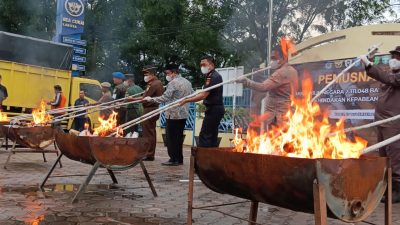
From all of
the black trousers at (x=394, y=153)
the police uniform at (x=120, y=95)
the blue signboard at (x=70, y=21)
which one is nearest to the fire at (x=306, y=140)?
the black trousers at (x=394, y=153)

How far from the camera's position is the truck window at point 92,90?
54.7ft

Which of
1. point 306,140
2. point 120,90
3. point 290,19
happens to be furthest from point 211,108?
point 290,19

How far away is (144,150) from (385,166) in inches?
115

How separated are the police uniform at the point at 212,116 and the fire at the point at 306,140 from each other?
148 inches

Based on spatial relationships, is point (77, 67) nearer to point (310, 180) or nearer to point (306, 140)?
point (306, 140)

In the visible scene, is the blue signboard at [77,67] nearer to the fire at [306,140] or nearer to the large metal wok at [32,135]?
the large metal wok at [32,135]

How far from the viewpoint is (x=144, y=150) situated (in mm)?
5254

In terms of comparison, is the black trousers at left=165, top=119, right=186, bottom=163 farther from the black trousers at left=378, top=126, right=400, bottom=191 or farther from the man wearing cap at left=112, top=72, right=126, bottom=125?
the black trousers at left=378, top=126, right=400, bottom=191

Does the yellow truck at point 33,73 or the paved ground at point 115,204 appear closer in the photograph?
the paved ground at point 115,204

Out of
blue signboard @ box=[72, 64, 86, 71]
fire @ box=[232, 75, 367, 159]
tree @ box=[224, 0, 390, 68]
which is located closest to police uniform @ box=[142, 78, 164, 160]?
fire @ box=[232, 75, 367, 159]

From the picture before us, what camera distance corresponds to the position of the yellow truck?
1480 centimetres

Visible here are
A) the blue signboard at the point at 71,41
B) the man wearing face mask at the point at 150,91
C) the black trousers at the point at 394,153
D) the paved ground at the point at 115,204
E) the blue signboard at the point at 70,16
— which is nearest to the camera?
the paved ground at the point at 115,204

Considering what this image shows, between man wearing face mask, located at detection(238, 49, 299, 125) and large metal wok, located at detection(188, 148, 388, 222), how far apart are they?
2.43m

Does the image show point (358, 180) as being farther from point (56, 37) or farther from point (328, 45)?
point (56, 37)
